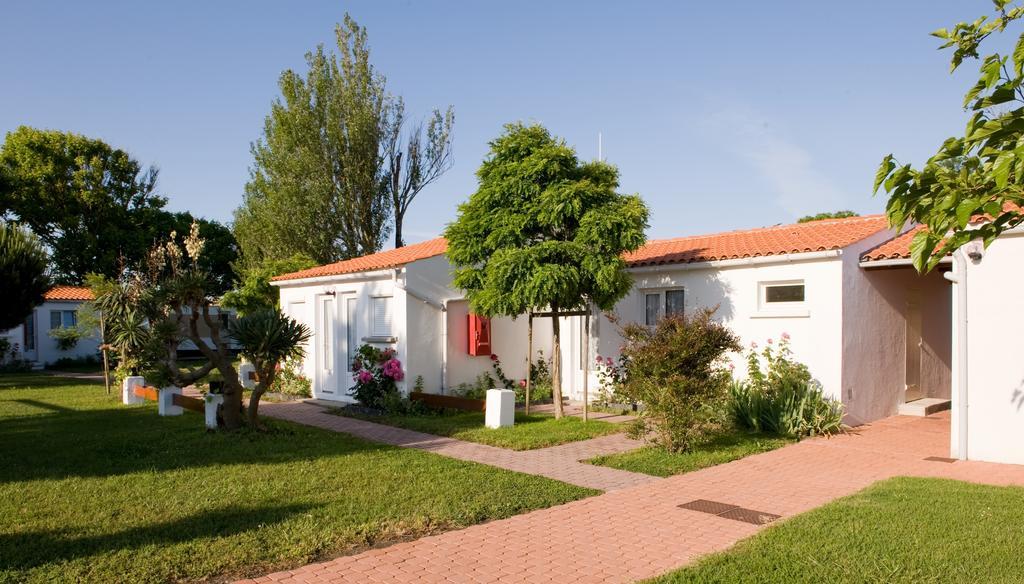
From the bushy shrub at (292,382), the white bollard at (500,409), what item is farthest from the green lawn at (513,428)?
the bushy shrub at (292,382)

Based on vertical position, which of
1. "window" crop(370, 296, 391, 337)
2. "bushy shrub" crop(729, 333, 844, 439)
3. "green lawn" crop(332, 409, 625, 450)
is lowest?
"green lawn" crop(332, 409, 625, 450)

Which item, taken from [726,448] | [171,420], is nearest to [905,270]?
[726,448]

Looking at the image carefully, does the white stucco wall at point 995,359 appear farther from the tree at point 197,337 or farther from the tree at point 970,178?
the tree at point 197,337

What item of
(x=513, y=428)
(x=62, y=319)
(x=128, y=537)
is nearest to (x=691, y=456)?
(x=513, y=428)

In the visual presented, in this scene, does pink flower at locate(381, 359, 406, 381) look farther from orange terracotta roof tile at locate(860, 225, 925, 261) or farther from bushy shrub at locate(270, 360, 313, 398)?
orange terracotta roof tile at locate(860, 225, 925, 261)

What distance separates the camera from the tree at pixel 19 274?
21.4 m

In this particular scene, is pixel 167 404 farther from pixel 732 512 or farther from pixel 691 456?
pixel 732 512

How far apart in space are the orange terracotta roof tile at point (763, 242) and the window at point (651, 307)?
75 cm

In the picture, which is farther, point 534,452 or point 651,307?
point 651,307

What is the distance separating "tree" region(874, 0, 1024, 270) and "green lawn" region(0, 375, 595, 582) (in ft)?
15.9

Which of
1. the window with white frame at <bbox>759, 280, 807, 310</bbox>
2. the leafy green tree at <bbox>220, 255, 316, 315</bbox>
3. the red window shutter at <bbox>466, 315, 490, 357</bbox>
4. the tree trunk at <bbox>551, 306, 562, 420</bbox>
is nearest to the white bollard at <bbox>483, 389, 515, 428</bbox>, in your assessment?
the tree trunk at <bbox>551, 306, 562, 420</bbox>

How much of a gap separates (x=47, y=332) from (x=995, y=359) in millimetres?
33420

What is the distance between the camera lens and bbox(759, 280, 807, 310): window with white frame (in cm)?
1205

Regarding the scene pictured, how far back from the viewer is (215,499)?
733 centimetres
